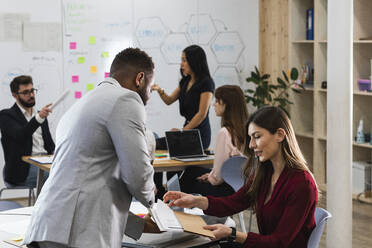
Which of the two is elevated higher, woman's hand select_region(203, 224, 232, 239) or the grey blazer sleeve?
the grey blazer sleeve

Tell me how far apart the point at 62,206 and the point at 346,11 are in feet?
9.03

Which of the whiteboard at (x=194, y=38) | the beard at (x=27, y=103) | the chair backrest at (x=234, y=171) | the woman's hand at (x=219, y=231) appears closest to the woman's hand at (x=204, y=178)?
the chair backrest at (x=234, y=171)

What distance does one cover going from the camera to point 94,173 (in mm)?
2006

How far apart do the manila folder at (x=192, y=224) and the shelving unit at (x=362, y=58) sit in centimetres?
374

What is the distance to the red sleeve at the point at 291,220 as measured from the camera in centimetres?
232

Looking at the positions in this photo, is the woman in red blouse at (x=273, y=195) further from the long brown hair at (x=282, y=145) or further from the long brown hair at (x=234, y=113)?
the long brown hair at (x=234, y=113)

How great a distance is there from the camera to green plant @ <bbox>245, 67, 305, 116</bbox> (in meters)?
6.59

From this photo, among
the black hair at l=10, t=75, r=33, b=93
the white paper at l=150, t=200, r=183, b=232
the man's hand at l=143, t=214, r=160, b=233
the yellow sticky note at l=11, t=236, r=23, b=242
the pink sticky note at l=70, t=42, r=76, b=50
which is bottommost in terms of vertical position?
the yellow sticky note at l=11, t=236, r=23, b=242

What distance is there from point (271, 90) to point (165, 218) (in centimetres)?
467

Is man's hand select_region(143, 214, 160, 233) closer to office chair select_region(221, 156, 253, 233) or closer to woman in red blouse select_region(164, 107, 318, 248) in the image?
woman in red blouse select_region(164, 107, 318, 248)

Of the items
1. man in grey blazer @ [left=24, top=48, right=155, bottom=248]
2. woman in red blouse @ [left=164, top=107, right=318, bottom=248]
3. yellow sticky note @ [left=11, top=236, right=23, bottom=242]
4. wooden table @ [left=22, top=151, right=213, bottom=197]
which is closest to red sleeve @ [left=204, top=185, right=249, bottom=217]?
woman in red blouse @ [left=164, top=107, right=318, bottom=248]

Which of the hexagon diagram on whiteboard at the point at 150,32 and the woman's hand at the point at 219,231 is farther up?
the hexagon diagram on whiteboard at the point at 150,32

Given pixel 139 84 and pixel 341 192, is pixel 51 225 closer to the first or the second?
pixel 139 84

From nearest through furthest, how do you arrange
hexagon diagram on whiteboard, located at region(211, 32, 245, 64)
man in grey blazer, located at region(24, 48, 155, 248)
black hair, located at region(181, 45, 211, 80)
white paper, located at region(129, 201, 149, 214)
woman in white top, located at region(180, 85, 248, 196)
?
man in grey blazer, located at region(24, 48, 155, 248), white paper, located at region(129, 201, 149, 214), woman in white top, located at region(180, 85, 248, 196), black hair, located at region(181, 45, 211, 80), hexagon diagram on whiteboard, located at region(211, 32, 245, 64)
